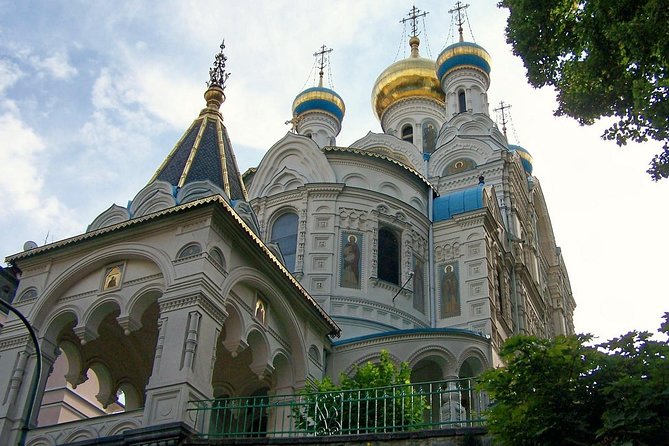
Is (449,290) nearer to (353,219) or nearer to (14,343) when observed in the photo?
(353,219)

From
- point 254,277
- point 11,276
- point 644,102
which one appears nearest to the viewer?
point 644,102

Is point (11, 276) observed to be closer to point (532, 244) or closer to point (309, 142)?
point (309, 142)

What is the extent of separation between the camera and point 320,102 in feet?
100

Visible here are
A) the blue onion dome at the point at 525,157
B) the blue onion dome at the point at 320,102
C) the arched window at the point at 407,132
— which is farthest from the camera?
the blue onion dome at the point at 525,157

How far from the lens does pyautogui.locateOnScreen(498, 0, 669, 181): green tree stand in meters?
9.30

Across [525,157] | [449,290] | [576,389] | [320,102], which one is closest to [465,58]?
[320,102]

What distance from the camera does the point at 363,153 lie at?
21.9 meters

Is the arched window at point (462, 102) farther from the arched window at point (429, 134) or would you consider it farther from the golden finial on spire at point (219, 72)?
the golden finial on spire at point (219, 72)

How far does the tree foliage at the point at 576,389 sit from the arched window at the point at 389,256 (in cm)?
1217

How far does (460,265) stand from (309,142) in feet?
18.0

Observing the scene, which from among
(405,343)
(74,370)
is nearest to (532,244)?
(405,343)

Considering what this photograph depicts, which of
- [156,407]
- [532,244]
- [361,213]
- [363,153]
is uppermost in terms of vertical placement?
[532,244]

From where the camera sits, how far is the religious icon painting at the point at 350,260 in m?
19.7

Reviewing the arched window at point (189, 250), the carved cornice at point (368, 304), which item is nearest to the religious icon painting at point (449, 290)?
the carved cornice at point (368, 304)
